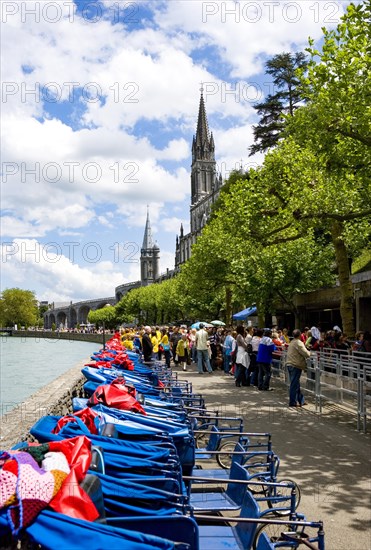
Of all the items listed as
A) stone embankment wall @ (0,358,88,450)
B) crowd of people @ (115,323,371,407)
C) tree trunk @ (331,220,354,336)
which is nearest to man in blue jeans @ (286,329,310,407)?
crowd of people @ (115,323,371,407)

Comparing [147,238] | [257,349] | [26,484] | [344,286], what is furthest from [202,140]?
[26,484]

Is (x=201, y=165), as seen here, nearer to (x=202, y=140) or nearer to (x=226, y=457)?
(x=202, y=140)

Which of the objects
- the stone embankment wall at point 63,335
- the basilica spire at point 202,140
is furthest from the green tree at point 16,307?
the basilica spire at point 202,140

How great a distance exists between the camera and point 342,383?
1263 centimetres

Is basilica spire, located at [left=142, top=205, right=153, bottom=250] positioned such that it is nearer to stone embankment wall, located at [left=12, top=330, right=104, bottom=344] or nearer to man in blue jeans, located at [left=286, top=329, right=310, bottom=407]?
stone embankment wall, located at [left=12, top=330, right=104, bottom=344]

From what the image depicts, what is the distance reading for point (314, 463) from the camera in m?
8.49

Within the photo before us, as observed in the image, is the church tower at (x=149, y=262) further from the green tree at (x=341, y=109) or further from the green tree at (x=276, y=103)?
the green tree at (x=341, y=109)

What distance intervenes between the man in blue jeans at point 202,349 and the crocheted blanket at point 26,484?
18.5m

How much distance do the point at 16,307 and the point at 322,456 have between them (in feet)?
542

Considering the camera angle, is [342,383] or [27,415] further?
[342,383]

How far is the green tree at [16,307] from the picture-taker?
547ft

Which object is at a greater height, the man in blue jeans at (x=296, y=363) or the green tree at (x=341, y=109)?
the green tree at (x=341, y=109)

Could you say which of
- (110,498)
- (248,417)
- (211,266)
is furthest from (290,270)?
(110,498)

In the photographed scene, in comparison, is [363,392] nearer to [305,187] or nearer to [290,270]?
[305,187]
